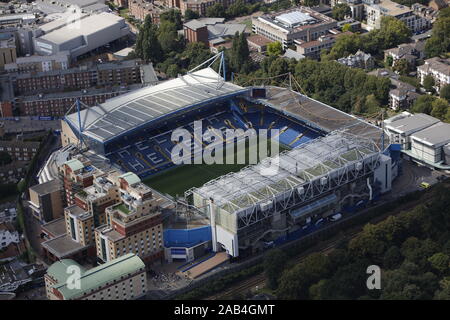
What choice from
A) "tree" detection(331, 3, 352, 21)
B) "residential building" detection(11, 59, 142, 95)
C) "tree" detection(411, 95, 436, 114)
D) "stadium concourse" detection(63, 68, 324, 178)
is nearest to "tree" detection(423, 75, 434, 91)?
"tree" detection(411, 95, 436, 114)

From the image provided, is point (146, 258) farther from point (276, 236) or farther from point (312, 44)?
point (312, 44)

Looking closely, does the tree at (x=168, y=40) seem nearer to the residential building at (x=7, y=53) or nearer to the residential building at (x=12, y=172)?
the residential building at (x=7, y=53)

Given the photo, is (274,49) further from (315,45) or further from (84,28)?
(84,28)

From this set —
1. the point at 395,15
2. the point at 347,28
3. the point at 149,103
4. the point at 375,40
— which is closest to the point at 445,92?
the point at 375,40
